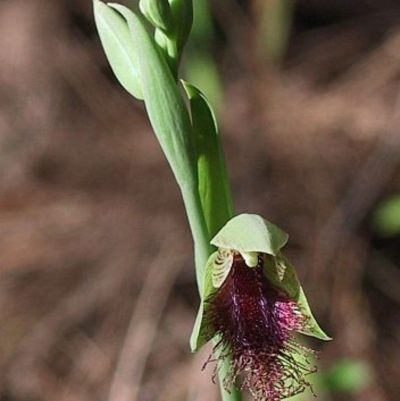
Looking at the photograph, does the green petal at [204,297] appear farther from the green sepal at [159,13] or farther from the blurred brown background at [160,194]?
the blurred brown background at [160,194]

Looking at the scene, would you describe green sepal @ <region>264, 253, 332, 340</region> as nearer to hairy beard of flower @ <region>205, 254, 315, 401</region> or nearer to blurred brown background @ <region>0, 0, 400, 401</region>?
hairy beard of flower @ <region>205, 254, 315, 401</region>

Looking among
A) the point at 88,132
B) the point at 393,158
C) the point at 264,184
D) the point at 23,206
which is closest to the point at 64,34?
the point at 88,132

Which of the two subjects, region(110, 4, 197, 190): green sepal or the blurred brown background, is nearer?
region(110, 4, 197, 190): green sepal

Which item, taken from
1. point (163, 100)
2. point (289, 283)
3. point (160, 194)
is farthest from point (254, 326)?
point (160, 194)

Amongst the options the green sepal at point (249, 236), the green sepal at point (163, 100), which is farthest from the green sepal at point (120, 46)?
the green sepal at point (249, 236)

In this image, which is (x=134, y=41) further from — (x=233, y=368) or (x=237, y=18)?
(x=237, y=18)

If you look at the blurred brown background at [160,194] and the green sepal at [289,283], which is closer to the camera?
the green sepal at [289,283]

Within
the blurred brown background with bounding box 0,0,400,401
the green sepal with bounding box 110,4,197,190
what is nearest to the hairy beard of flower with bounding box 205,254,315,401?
the green sepal with bounding box 110,4,197,190
